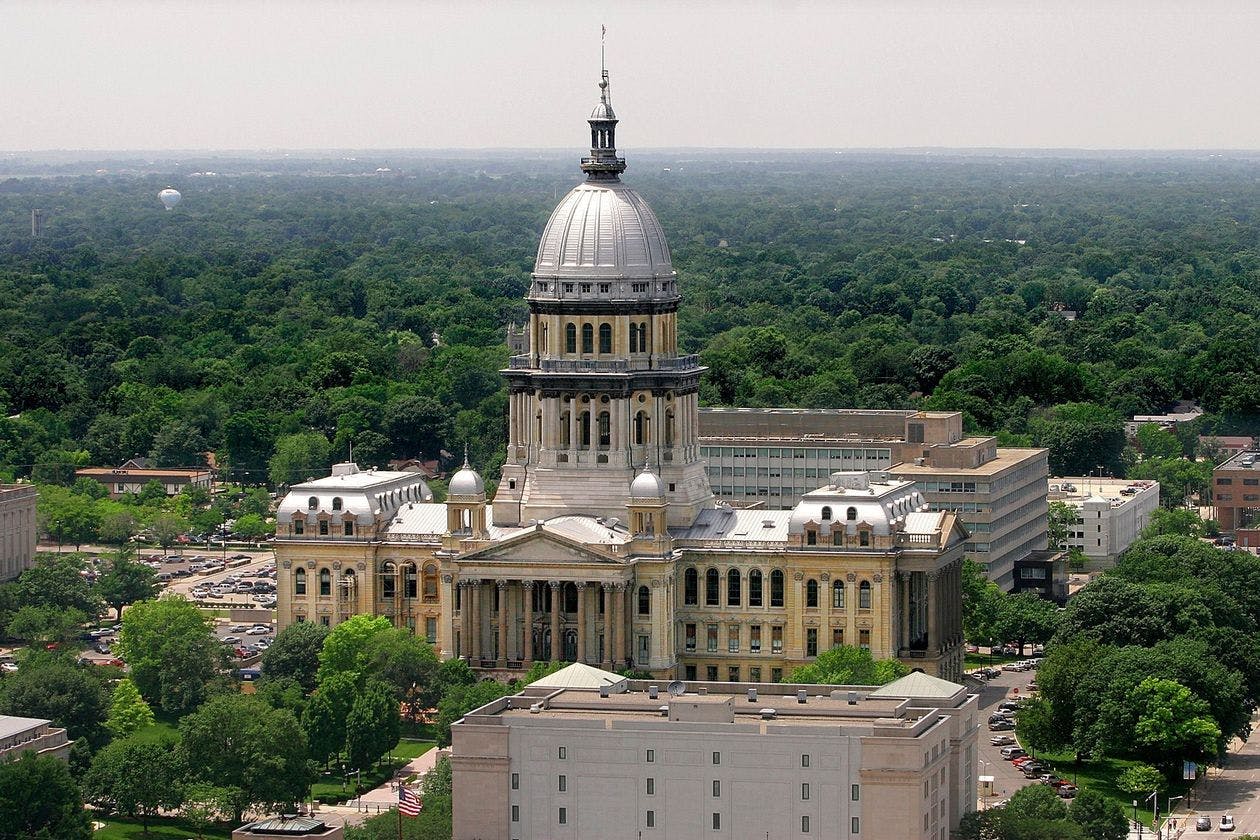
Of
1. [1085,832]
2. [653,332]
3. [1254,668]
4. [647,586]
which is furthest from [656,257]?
[1085,832]

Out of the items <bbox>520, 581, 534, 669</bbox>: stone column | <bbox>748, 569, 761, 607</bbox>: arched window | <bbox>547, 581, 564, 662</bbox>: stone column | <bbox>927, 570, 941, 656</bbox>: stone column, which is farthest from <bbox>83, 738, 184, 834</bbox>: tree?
<bbox>927, 570, 941, 656</bbox>: stone column

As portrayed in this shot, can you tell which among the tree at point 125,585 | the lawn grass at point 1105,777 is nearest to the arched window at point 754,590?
the lawn grass at point 1105,777

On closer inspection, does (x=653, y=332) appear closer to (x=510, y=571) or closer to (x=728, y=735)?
(x=510, y=571)

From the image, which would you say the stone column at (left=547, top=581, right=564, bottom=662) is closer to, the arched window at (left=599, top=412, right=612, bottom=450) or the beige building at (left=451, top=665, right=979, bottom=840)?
the arched window at (left=599, top=412, right=612, bottom=450)

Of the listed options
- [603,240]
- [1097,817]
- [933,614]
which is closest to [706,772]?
[1097,817]

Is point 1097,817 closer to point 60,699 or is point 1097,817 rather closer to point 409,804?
point 409,804

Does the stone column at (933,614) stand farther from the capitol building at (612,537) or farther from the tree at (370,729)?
the tree at (370,729)
